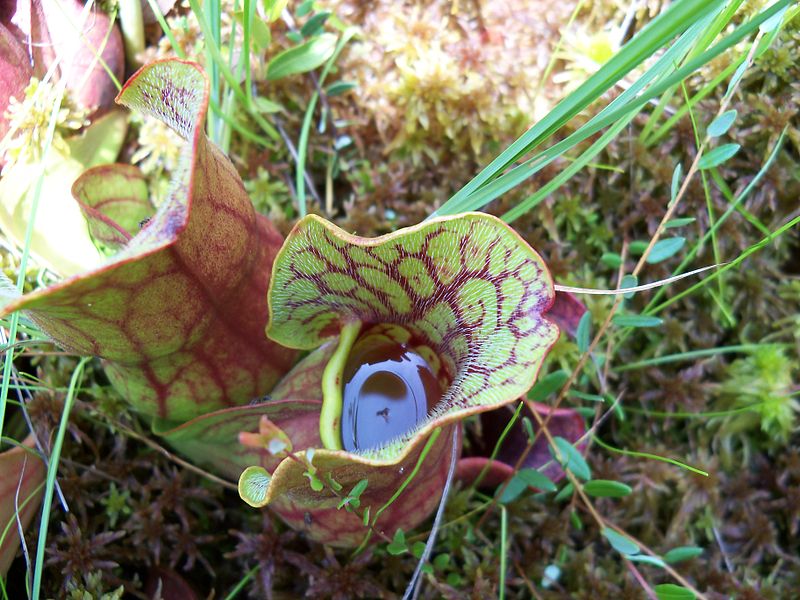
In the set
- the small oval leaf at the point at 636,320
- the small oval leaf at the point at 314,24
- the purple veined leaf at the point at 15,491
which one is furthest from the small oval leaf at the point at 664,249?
the purple veined leaf at the point at 15,491

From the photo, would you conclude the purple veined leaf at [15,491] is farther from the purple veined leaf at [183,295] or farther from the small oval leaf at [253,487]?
the small oval leaf at [253,487]

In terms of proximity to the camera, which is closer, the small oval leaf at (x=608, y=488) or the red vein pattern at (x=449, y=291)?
the red vein pattern at (x=449, y=291)

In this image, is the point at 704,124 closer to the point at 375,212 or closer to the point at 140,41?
the point at 375,212

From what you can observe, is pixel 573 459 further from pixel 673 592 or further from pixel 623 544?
pixel 673 592

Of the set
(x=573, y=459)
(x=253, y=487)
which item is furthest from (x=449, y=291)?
(x=573, y=459)

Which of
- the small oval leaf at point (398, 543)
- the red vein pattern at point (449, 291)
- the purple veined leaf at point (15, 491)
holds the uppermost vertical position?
the red vein pattern at point (449, 291)
